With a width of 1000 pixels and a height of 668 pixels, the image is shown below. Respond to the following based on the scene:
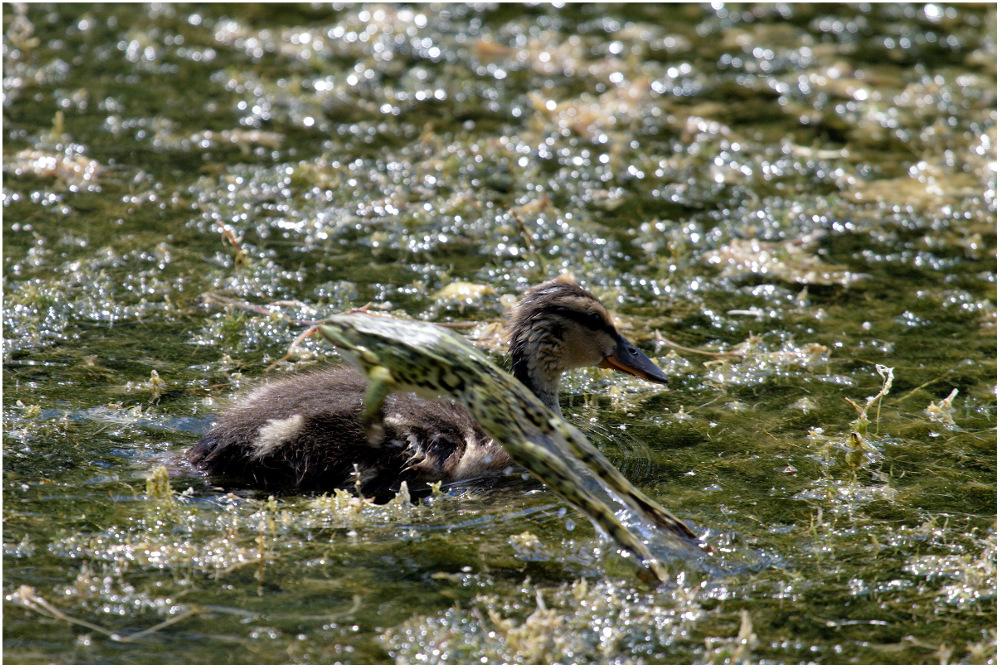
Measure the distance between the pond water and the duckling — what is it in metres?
0.14

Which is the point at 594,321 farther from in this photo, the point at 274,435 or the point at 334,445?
the point at 274,435

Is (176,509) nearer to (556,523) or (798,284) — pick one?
(556,523)

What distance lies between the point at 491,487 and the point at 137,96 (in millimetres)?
5817

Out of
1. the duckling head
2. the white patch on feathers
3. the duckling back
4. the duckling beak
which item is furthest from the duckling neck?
the white patch on feathers

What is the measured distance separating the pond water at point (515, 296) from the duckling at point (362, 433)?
0.46ft

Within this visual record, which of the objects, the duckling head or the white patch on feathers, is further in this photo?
the duckling head

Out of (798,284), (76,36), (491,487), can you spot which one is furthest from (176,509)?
(76,36)

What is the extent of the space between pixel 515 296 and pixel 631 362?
1.36 metres

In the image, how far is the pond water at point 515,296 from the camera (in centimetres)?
387

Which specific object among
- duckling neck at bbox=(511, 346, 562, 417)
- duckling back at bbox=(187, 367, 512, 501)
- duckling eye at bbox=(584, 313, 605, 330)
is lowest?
duckling back at bbox=(187, 367, 512, 501)

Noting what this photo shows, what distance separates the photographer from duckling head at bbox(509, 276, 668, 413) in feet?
17.3

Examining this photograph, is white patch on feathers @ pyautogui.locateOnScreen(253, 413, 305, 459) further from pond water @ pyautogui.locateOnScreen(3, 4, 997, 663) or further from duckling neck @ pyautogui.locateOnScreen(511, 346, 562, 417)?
duckling neck @ pyautogui.locateOnScreen(511, 346, 562, 417)

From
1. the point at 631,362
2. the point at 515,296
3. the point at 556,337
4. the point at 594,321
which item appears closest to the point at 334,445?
the point at 556,337

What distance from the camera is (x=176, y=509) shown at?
430cm
